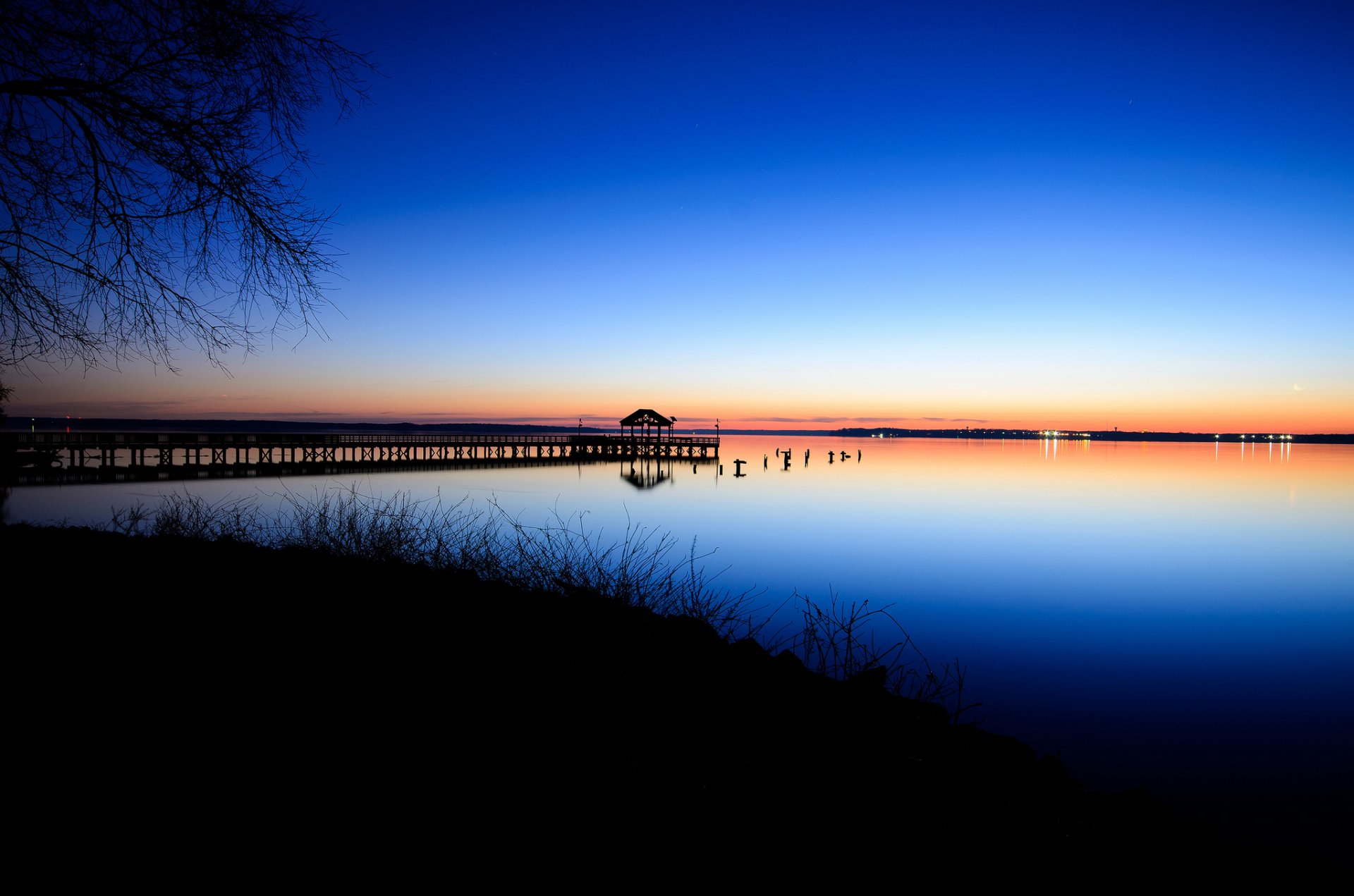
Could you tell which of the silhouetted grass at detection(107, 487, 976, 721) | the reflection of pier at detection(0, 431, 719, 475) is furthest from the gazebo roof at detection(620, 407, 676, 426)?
the silhouetted grass at detection(107, 487, 976, 721)

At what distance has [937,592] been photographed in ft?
61.0

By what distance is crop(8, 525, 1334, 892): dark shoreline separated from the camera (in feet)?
11.5

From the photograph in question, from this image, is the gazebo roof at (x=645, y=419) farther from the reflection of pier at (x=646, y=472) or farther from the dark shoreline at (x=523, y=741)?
the dark shoreline at (x=523, y=741)

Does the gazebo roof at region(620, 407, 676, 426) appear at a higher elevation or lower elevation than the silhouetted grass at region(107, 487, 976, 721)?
higher

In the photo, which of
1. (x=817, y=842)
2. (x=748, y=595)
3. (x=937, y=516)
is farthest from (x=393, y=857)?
(x=937, y=516)

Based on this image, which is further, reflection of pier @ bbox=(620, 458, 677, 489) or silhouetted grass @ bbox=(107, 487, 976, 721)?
reflection of pier @ bbox=(620, 458, 677, 489)

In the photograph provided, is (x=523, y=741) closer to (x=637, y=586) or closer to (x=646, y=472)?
(x=637, y=586)

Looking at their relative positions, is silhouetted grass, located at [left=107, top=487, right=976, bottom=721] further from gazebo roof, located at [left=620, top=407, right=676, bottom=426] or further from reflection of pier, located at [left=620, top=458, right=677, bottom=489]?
gazebo roof, located at [left=620, top=407, right=676, bottom=426]

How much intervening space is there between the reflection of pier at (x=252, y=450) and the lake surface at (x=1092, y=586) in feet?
36.5

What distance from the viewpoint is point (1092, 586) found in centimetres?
2000

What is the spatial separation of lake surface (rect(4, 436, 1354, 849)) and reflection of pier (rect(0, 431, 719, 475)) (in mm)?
11130

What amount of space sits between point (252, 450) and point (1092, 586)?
79774 millimetres

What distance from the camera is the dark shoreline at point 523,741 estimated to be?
11.5 feet

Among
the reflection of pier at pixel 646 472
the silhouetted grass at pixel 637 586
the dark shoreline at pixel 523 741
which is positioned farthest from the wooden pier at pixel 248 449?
the dark shoreline at pixel 523 741
